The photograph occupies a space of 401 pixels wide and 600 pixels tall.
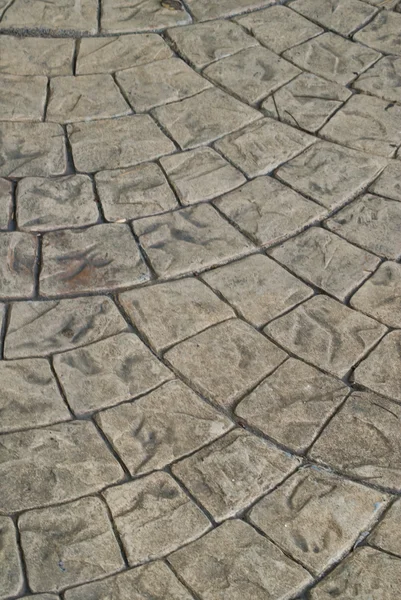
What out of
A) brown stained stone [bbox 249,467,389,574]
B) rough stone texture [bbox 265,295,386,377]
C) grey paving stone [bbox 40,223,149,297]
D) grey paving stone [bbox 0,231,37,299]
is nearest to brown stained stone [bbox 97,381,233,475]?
brown stained stone [bbox 249,467,389,574]

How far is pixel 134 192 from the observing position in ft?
12.2

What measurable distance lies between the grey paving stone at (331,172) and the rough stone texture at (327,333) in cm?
61

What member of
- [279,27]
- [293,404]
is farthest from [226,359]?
[279,27]

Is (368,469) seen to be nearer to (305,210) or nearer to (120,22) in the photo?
(305,210)

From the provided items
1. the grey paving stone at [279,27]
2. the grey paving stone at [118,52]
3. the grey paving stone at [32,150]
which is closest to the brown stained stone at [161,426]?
the grey paving stone at [32,150]

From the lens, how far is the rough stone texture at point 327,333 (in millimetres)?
3104

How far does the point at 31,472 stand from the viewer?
8.99 ft

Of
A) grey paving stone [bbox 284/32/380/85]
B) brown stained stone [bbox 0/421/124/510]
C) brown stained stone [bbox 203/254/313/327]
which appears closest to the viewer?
brown stained stone [bbox 0/421/124/510]

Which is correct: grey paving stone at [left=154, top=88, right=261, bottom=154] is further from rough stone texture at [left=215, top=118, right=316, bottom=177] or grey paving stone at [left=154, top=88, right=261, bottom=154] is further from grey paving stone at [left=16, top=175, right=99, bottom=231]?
grey paving stone at [left=16, top=175, right=99, bottom=231]

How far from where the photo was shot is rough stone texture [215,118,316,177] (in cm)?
386

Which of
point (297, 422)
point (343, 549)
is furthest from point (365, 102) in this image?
point (343, 549)

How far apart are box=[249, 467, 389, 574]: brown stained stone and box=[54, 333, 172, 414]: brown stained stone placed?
0.61 metres

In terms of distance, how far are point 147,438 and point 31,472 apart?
0.39 metres

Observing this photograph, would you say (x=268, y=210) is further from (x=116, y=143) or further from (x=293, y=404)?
(x=293, y=404)
